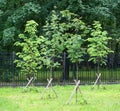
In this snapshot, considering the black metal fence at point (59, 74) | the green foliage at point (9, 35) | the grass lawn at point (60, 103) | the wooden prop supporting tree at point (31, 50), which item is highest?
the green foliage at point (9, 35)

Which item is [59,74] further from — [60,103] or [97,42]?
[60,103]

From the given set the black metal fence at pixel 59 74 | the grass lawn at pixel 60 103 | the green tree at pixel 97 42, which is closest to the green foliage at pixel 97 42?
the green tree at pixel 97 42

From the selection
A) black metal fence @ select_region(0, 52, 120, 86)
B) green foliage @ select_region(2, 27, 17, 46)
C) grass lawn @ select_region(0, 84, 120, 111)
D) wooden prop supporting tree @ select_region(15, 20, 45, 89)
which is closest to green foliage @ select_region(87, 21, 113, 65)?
wooden prop supporting tree @ select_region(15, 20, 45, 89)

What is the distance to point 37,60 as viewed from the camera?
19.7 metres

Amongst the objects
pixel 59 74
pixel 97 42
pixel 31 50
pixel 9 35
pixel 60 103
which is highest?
pixel 9 35

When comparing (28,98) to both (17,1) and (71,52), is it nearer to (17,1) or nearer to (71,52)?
(71,52)

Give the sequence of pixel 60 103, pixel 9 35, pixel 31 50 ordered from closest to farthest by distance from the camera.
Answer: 1. pixel 60 103
2. pixel 31 50
3. pixel 9 35

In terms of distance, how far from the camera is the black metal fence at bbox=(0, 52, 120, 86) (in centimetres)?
2348

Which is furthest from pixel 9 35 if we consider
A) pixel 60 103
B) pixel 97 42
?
pixel 60 103

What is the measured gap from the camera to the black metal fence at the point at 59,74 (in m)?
23.5

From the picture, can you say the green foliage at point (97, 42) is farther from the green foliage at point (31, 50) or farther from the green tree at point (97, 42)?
the green foliage at point (31, 50)

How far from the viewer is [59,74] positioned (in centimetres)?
2461

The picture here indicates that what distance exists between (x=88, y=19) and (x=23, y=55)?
7.73m

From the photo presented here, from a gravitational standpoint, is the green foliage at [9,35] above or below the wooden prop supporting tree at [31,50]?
above
